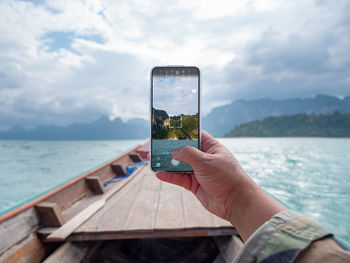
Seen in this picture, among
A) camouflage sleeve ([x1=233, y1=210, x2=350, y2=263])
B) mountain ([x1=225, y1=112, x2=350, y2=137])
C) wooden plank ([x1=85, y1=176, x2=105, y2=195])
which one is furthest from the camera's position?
mountain ([x1=225, y1=112, x2=350, y2=137])

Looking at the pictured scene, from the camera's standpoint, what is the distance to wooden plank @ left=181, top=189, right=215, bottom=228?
2.06 metres

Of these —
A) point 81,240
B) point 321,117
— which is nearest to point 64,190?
point 81,240

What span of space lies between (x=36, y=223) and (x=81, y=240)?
0.53 m

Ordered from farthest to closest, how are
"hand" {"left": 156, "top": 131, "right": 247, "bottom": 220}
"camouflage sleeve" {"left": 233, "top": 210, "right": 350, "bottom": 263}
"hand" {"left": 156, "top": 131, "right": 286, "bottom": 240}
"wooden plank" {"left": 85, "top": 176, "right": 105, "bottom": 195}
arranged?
"wooden plank" {"left": 85, "top": 176, "right": 105, "bottom": 195} < "hand" {"left": 156, "top": 131, "right": 247, "bottom": 220} < "hand" {"left": 156, "top": 131, "right": 286, "bottom": 240} < "camouflage sleeve" {"left": 233, "top": 210, "right": 350, "bottom": 263}

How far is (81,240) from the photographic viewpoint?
6.51 ft

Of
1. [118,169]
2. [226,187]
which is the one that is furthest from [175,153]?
[118,169]

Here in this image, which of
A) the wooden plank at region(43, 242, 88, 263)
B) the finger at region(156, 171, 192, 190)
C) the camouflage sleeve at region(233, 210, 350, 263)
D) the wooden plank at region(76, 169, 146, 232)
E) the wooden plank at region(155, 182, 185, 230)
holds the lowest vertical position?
the wooden plank at region(43, 242, 88, 263)

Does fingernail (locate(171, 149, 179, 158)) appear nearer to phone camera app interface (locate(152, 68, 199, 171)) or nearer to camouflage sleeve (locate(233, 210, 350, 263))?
phone camera app interface (locate(152, 68, 199, 171))

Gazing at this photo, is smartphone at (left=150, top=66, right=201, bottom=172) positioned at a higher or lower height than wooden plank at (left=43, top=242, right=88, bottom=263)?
higher

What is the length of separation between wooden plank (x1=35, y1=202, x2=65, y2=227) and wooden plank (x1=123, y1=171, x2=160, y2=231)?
0.71m

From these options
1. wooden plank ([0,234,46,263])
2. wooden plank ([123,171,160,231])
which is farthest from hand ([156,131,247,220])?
wooden plank ([0,234,46,263])

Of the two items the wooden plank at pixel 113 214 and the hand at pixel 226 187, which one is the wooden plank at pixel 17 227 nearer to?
the wooden plank at pixel 113 214

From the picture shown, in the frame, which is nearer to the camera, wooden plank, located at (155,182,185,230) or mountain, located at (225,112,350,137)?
wooden plank, located at (155,182,185,230)

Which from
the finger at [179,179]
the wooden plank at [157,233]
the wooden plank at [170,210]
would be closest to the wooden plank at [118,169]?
the wooden plank at [170,210]
